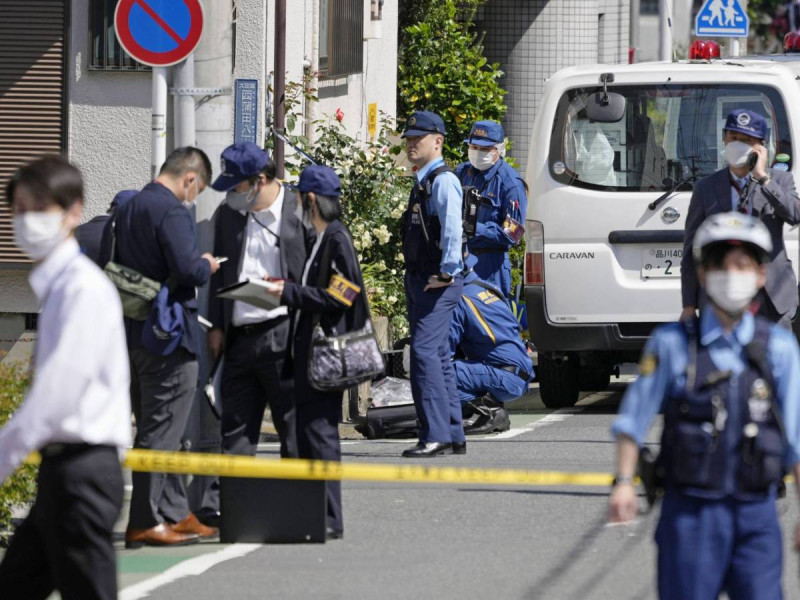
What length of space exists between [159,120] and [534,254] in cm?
270

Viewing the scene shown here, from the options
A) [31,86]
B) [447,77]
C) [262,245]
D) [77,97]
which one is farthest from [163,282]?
[447,77]

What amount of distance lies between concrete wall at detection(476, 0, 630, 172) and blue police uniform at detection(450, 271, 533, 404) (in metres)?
12.4

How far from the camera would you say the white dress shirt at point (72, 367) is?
16.0ft

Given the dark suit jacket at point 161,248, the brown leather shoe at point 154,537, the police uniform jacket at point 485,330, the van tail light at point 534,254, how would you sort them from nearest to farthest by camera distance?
1. the dark suit jacket at point 161,248
2. the brown leather shoe at point 154,537
3. the police uniform jacket at point 485,330
4. the van tail light at point 534,254

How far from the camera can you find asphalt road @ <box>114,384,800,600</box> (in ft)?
23.0

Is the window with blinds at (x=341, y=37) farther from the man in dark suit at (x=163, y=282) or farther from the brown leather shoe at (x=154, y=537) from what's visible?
the brown leather shoe at (x=154, y=537)

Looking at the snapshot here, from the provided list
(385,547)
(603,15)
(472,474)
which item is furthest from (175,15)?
(603,15)

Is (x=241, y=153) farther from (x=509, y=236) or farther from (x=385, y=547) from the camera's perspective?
(x=509, y=236)

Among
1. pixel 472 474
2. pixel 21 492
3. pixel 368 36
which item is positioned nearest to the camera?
pixel 472 474

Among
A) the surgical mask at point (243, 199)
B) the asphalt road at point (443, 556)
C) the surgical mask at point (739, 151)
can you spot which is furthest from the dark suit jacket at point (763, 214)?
the surgical mask at point (243, 199)

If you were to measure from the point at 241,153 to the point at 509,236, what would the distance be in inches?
156

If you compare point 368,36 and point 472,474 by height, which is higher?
point 368,36

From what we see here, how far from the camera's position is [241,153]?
7.84 meters

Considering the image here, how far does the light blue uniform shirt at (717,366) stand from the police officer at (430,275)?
4907 mm
